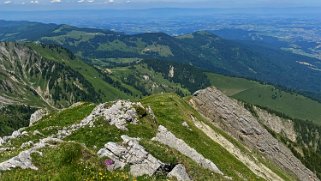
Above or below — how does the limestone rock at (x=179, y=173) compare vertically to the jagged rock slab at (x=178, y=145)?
above

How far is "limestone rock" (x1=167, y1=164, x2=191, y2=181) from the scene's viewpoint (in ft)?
116

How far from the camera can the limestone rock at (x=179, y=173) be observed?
35416mm

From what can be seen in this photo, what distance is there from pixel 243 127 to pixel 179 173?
107 metres

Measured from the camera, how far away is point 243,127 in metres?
140

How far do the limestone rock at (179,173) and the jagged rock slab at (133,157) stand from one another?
1.31 meters

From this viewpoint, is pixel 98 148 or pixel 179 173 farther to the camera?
pixel 98 148

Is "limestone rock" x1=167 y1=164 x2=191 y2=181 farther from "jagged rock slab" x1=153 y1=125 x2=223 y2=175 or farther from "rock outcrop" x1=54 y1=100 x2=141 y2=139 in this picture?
"rock outcrop" x1=54 y1=100 x2=141 y2=139

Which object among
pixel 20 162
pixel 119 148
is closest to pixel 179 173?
pixel 119 148

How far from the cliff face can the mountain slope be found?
3452 centimetres

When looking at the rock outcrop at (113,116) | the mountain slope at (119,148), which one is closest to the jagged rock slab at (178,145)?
the mountain slope at (119,148)

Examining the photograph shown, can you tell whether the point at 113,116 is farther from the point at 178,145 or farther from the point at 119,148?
the point at 119,148

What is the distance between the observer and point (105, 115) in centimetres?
5734

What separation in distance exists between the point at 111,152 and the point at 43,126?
2703 centimetres

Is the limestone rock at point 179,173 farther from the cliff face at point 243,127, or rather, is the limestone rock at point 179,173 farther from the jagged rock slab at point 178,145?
the cliff face at point 243,127
